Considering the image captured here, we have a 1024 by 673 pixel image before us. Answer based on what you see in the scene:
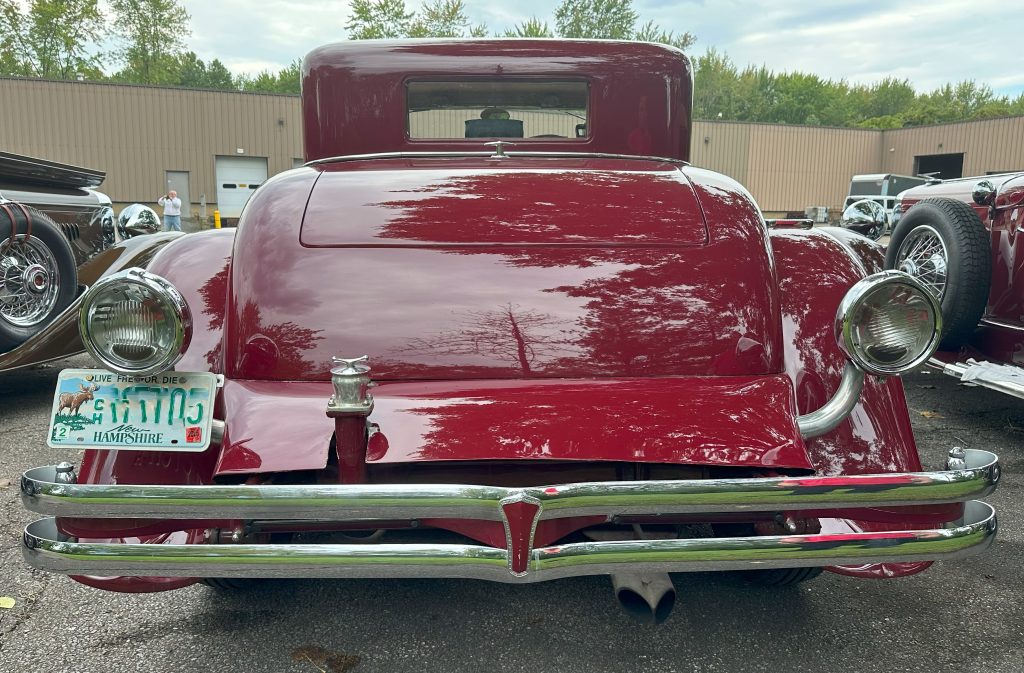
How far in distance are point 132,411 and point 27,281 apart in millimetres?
3844

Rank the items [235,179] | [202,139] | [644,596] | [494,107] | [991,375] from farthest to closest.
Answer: [235,179], [202,139], [991,375], [494,107], [644,596]

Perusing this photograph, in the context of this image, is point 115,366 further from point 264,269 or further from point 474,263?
point 474,263

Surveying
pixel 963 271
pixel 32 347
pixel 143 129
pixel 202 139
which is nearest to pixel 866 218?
pixel 963 271

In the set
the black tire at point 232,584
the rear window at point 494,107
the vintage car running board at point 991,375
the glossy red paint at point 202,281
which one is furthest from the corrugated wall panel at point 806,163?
the black tire at point 232,584

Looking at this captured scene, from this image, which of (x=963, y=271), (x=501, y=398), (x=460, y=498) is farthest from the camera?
(x=963, y=271)

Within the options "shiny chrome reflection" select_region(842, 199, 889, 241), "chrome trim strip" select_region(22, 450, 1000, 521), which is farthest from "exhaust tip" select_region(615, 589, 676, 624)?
"shiny chrome reflection" select_region(842, 199, 889, 241)

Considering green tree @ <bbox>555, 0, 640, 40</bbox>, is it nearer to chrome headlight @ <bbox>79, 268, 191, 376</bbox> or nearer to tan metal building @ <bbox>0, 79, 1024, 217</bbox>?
tan metal building @ <bbox>0, 79, 1024, 217</bbox>

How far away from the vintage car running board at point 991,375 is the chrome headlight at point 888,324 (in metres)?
2.24

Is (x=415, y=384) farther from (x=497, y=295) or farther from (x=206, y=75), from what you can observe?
(x=206, y=75)

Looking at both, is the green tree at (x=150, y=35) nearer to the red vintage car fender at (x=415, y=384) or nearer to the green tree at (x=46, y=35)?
the green tree at (x=46, y=35)

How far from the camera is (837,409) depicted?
1946mm

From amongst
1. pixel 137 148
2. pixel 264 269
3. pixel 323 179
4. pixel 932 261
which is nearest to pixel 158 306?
pixel 264 269

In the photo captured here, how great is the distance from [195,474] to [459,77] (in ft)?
7.46

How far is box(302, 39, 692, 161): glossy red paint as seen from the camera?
3336mm
